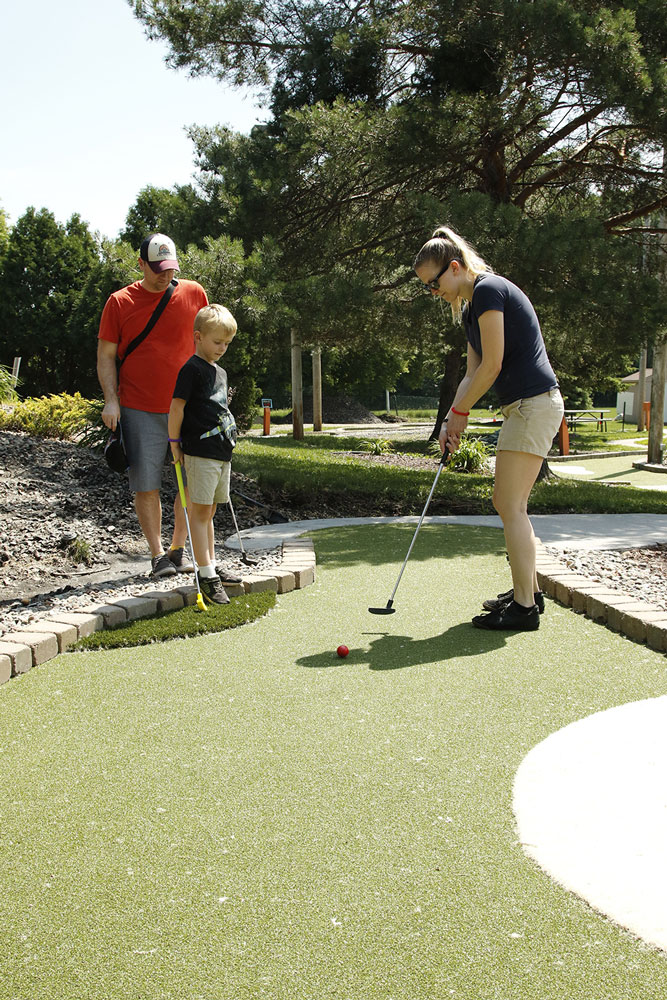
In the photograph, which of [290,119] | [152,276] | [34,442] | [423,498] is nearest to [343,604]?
[152,276]

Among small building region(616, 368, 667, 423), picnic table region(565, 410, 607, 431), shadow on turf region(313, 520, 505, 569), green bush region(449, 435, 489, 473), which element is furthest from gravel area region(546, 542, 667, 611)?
small building region(616, 368, 667, 423)

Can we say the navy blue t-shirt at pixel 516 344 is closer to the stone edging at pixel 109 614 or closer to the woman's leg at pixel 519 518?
the woman's leg at pixel 519 518

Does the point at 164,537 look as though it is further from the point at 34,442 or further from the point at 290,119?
the point at 290,119

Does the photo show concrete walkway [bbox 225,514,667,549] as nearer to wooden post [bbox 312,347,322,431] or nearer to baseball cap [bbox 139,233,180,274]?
baseball cap [bbox 139,233,180,274]

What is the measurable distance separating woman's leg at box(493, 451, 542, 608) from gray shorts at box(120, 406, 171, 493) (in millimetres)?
1902

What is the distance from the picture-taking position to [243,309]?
7.73 meters

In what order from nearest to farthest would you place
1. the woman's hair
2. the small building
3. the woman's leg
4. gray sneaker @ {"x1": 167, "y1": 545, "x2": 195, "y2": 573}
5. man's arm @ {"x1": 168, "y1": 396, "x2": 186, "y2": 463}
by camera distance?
the woman's hair < the woman's leg < man's arm @ {"x1": 168, "y1": 396, "x2": 186, "y2": 463} < gray sneaker @ {"x1": 167, "y1": 545, "x2": 195, "y2": 573} < the small building

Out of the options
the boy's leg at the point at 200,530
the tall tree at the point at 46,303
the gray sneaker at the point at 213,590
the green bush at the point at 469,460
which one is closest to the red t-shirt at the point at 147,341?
the boy's leg at the point at 200,530

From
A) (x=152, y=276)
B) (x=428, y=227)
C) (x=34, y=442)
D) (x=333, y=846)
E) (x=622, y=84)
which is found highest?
(x=622, y=84)

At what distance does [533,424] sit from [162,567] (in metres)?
2.12

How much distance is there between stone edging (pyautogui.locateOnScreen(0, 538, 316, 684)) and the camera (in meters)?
3.20

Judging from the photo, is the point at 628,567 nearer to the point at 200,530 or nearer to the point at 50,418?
the point at 200,530

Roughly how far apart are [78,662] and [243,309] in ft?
16.5

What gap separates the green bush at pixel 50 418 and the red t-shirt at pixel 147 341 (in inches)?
161
